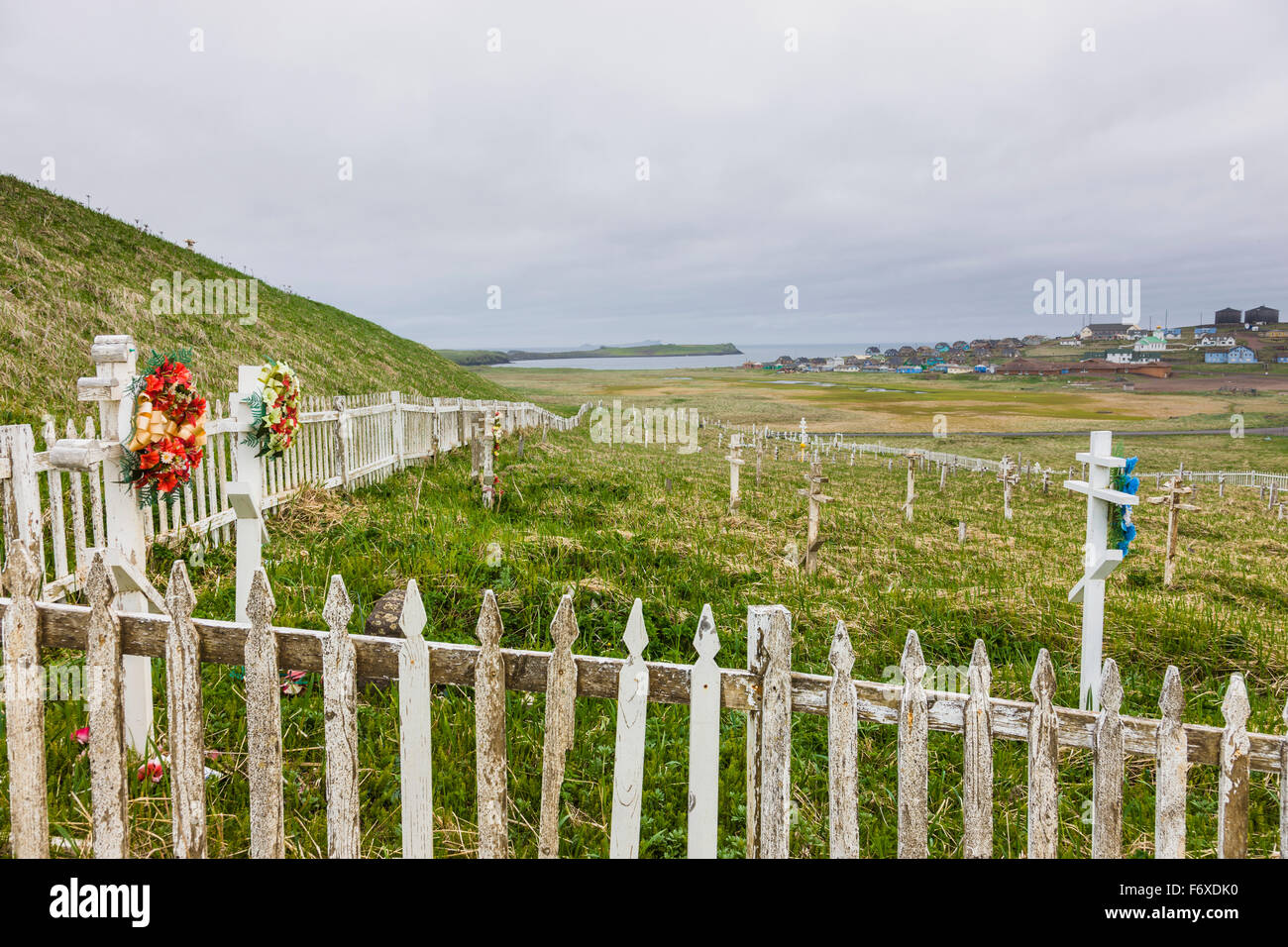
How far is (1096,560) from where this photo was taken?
468 centimetres

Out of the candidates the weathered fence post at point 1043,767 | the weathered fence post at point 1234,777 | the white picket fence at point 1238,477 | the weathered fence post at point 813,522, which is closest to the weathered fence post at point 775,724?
the weathered fence post at point 1043,767

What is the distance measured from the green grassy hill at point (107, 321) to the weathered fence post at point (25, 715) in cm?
682

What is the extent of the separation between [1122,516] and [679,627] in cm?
361

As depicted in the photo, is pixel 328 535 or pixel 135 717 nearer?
pixel 135 717

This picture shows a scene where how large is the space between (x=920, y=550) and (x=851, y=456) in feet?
91.2

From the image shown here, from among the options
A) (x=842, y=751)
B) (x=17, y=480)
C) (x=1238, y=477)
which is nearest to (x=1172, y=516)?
(x=842, y=751)

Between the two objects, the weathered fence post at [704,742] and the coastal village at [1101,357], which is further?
the coastal village at [1101,357]

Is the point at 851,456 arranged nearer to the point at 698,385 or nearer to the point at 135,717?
the point at 135,717

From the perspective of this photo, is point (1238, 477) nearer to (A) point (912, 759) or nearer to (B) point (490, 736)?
→ (A) point (912, 759)

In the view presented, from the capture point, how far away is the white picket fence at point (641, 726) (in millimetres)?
2277

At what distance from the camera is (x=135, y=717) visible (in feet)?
11.0

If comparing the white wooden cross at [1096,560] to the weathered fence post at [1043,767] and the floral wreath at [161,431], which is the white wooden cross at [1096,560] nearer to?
the weathered fence post at [1043,767]

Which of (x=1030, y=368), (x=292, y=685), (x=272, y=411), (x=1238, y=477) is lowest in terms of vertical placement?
(x=1238, y=477)
